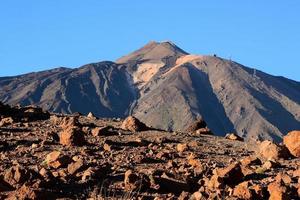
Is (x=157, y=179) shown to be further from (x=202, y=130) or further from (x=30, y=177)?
(x=202, y=130)

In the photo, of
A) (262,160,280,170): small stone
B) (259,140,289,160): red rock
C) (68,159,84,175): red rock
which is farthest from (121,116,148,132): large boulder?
(68,159,84,175): red rock

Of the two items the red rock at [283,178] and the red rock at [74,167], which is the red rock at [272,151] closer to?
the red rock at [283,178]

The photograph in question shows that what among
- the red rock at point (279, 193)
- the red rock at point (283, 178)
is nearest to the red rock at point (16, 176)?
the red rock at point (279, 193)

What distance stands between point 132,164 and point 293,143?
4.36 metres

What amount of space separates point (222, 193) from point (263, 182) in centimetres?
161

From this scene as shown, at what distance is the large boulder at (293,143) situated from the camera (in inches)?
640

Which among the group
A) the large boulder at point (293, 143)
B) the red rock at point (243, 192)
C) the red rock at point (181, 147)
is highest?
the large boulder at point (293, 143)

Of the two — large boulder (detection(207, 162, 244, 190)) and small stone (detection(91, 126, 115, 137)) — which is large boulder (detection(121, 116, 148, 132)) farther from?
large boulder (detection(207, 162, 244, 190))

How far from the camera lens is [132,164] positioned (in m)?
13.8

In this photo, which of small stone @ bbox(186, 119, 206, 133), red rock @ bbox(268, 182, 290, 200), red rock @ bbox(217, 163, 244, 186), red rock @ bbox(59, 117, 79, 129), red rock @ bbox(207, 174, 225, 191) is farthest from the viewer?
small stone @ bbox(186, 119, 206, 133)

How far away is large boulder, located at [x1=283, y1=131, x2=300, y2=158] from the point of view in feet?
53.4

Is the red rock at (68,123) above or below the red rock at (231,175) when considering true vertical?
below

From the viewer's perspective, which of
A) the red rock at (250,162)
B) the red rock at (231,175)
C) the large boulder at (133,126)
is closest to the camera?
the red rock at (231,175)

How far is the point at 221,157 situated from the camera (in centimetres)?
1597
